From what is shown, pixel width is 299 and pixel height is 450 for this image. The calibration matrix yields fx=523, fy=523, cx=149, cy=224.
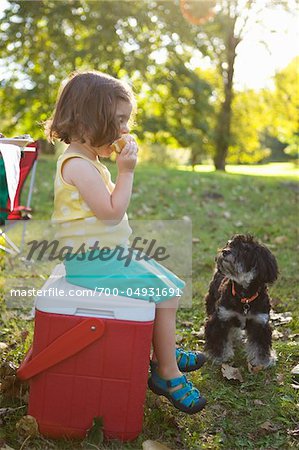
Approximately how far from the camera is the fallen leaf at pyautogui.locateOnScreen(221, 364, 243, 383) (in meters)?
2.74

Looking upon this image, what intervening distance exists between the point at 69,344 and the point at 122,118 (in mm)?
964

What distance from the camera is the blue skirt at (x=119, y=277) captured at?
6.87 ft

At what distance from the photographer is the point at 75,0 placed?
43.5 feet

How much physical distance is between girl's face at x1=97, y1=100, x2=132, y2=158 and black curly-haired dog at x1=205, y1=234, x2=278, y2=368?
967 millimetres

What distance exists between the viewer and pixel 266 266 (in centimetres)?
282

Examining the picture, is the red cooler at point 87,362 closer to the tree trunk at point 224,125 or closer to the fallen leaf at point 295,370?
the fallen leaf at point 295,370

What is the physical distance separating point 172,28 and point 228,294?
38.9 ft

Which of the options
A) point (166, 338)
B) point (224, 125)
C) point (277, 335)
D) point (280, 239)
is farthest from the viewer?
point (224, 125)

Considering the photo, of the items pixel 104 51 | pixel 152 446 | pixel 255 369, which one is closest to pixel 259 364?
pixel 255 369

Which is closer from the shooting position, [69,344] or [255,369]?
[69,344]

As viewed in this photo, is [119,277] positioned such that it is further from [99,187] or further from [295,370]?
[295,370]

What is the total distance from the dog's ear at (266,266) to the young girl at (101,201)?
71 centimetres

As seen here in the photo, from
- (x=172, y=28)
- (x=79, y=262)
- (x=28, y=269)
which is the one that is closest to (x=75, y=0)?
(x=172, y=28)

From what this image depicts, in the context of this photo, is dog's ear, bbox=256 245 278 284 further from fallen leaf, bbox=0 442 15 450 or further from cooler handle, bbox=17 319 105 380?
fallen leaf, bbox=0 442 15 450
